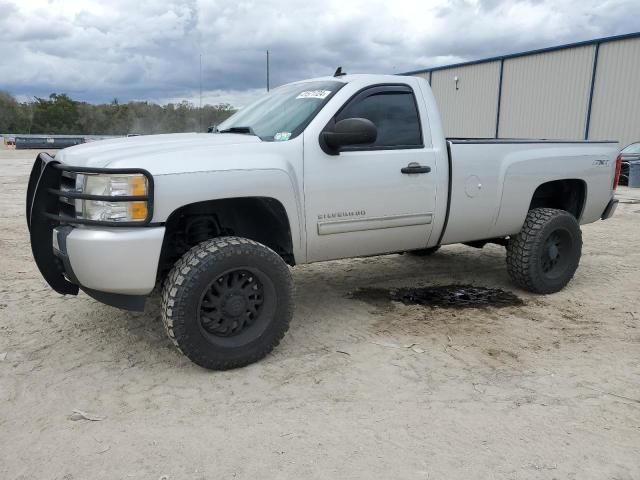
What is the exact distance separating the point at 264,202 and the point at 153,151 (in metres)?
0.77

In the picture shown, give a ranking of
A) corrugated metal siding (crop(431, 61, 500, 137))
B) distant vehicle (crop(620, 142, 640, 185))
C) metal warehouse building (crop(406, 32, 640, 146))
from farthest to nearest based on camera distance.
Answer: corrugated metal siding (crop(431, 61, 500, 137)) → metal warehouse building (crop(406, 32, 640, 146)) → distant vehicle (crop(620, 142, 640, 185))

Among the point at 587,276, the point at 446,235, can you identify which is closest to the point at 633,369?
the point at 446,235

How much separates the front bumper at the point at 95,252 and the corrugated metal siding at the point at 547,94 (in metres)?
20.6

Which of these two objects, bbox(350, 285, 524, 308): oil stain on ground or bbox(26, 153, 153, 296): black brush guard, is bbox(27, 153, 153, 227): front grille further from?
bbox(350, 285, 524, 308): oil stain on ground

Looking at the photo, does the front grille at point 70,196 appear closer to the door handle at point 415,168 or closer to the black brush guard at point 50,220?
the black brush guard at point 50,220

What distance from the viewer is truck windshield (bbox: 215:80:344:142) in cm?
383

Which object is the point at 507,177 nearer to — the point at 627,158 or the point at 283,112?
the point at 283,112

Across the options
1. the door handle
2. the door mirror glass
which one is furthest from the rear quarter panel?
the door mirror glass

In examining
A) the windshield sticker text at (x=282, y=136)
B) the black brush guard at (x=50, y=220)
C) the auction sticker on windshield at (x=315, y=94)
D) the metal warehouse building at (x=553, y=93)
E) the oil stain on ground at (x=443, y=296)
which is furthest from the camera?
the metal warehouse building at (x=553, y=93)

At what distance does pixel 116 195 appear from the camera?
120 inches

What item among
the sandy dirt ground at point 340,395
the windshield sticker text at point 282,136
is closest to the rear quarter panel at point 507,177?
the sandy dirt ground at point 340,395

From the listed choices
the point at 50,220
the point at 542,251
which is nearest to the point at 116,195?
the point at 50,220

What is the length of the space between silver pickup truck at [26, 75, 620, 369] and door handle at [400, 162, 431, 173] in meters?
0.02

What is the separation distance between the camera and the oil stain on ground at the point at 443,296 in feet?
16.0
